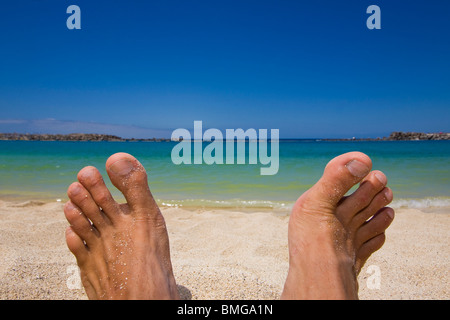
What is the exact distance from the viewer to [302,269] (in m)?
1.33

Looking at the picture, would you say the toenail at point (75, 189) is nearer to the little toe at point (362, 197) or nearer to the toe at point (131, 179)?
the toe at point (131, 179)

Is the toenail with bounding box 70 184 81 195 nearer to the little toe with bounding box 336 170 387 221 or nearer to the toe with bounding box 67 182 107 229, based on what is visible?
the toe with bounding box 67 182 107 229

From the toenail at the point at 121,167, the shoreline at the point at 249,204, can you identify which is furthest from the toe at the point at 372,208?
the shoreline at the point at 249,204

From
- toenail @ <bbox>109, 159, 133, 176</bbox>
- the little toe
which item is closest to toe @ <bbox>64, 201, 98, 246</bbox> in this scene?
toenail @ <bbox>109, 159, 133, 176</bbox>

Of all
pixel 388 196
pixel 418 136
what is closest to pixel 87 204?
pixel 388 196

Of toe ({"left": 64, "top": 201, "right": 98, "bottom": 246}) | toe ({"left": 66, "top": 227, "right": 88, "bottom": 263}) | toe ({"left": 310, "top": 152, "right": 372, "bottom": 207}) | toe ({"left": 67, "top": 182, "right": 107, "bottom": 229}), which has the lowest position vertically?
toe ({"left": 66, "top": 227, "right": 88, "bottom": 263})

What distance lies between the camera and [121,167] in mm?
1485

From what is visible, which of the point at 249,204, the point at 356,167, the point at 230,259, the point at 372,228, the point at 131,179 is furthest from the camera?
the point at 249,204

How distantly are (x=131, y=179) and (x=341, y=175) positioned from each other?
1.01 metres

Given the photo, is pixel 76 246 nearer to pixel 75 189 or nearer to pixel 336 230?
pixel 75 189

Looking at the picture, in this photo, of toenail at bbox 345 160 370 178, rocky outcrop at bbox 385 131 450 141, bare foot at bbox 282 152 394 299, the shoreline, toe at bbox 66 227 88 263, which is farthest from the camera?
rocky outcrop at bbox 385 131 450 141

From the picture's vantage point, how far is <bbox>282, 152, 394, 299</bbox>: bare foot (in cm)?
127

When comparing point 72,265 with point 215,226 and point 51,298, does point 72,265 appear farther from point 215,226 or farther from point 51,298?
point 215,226

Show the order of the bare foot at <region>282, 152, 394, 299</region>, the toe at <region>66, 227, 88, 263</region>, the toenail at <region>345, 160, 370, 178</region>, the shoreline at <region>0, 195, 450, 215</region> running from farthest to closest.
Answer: the shoreline at <region>0, 195, 450, 215</region> < the toe at <region>66, 227, 88, 263</region> < the toenail at <region>345, 160, 370, 178</region> < the bare foot at <region>282, 152, 394, 299</region>
